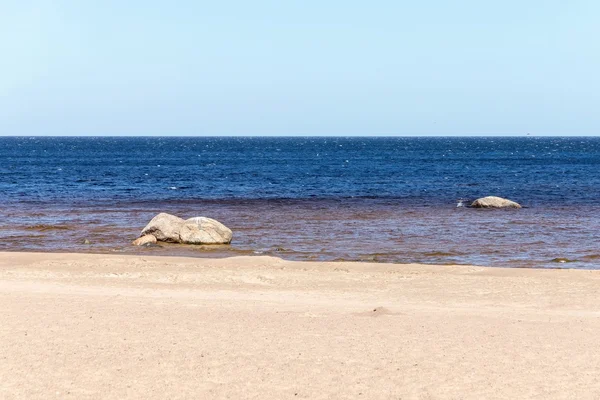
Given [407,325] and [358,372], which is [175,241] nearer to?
[407,325]

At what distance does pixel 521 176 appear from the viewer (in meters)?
77.9

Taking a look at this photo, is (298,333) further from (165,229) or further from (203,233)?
(165,229)

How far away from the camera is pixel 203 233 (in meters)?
28.8

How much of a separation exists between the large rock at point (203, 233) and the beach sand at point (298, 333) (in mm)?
6260

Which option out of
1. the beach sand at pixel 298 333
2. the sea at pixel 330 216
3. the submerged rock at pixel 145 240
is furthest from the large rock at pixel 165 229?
the beach sand at pixel 298 333

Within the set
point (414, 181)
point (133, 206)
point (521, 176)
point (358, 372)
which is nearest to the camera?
point (358, 372)

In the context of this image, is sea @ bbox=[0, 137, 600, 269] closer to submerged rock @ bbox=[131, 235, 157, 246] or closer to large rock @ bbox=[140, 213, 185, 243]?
submerged rock @ bbox=[131, 235, 157, 246]

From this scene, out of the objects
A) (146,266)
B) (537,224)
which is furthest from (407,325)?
(537,224)

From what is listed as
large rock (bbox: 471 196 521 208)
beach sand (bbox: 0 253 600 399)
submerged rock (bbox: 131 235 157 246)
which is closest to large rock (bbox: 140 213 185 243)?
submerged rock (bbox: 131 235 157 246)

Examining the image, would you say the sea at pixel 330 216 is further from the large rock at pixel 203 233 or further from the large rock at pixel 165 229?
the large rock at pixel 165 229

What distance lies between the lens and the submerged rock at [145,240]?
93.6 feet

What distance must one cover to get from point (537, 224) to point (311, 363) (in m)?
26.1

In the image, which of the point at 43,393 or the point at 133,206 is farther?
the point at 133,206

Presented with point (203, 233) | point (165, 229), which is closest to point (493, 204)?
point (203, 233)
